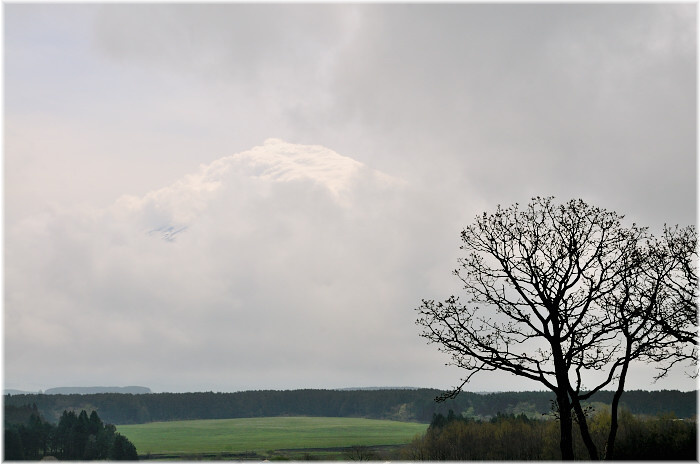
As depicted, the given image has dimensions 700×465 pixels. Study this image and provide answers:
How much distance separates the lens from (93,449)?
98562 mm

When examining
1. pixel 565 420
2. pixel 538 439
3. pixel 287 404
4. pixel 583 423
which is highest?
pixel 565 420

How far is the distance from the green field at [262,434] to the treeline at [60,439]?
38.5 ft

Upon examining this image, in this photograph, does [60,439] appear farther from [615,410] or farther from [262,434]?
[615,410]

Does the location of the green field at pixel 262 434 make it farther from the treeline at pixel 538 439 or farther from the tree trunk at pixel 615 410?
the tree trunk at pixel 615 410

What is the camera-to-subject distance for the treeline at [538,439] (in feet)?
125

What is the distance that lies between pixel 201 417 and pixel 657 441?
505 ft

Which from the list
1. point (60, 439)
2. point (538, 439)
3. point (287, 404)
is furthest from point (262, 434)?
point (538, 439)

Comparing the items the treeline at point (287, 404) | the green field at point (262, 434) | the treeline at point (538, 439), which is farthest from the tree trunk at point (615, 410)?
the treeline at point (287, 404)

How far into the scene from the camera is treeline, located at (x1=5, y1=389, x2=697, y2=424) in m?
140

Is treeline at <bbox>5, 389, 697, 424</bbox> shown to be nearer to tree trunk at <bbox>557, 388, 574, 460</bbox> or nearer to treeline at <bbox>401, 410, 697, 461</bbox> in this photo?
treeline at <bbox>401, 410, 697, 461</bbox>

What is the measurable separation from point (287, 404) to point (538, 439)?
127920 mm

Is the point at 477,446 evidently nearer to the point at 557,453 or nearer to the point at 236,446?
the point at 557,453

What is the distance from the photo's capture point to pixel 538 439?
68.5 metres

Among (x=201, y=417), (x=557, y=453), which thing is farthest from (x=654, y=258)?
(x=201, y=417)
